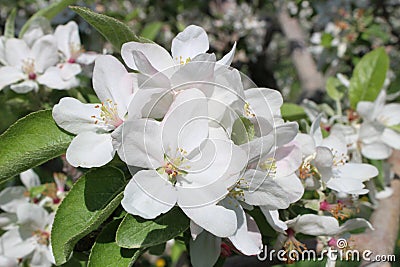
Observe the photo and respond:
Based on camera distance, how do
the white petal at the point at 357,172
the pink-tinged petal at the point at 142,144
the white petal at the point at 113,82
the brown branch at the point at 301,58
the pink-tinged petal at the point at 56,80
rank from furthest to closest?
1. the brown branch at the point at 301,58
2. the pink-tinged petal at the point at 56,80
3. the white petal at the point at 357,172
4. the white petal at the point at 113,82
5. the pink-tinged petal at the point at 142,144

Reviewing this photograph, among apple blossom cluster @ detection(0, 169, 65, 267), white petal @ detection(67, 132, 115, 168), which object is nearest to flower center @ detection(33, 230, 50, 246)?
apple blossom cluster @ detection(0, 169, 65, 267)

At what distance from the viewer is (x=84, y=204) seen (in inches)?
38.9

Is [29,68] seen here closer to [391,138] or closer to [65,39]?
[65,39]

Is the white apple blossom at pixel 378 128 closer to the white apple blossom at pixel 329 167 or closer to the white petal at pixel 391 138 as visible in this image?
the white petal at pixel 391 138

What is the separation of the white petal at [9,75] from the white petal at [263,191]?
713mm

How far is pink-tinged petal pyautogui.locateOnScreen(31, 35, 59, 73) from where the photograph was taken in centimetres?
134

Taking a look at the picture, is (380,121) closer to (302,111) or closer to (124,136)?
(302,111)

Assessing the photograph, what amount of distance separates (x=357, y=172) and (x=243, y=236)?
0.41 meters

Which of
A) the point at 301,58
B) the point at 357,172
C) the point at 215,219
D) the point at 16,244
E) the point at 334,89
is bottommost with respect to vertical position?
the point at 301,58

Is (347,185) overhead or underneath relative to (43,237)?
overhead

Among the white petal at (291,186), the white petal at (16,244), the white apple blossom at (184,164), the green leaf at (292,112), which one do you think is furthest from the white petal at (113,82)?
the green leaf at (292,112)

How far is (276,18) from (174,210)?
3.54 metres

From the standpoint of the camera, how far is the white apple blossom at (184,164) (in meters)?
0.86

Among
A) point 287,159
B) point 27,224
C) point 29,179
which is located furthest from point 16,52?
point 287,159
